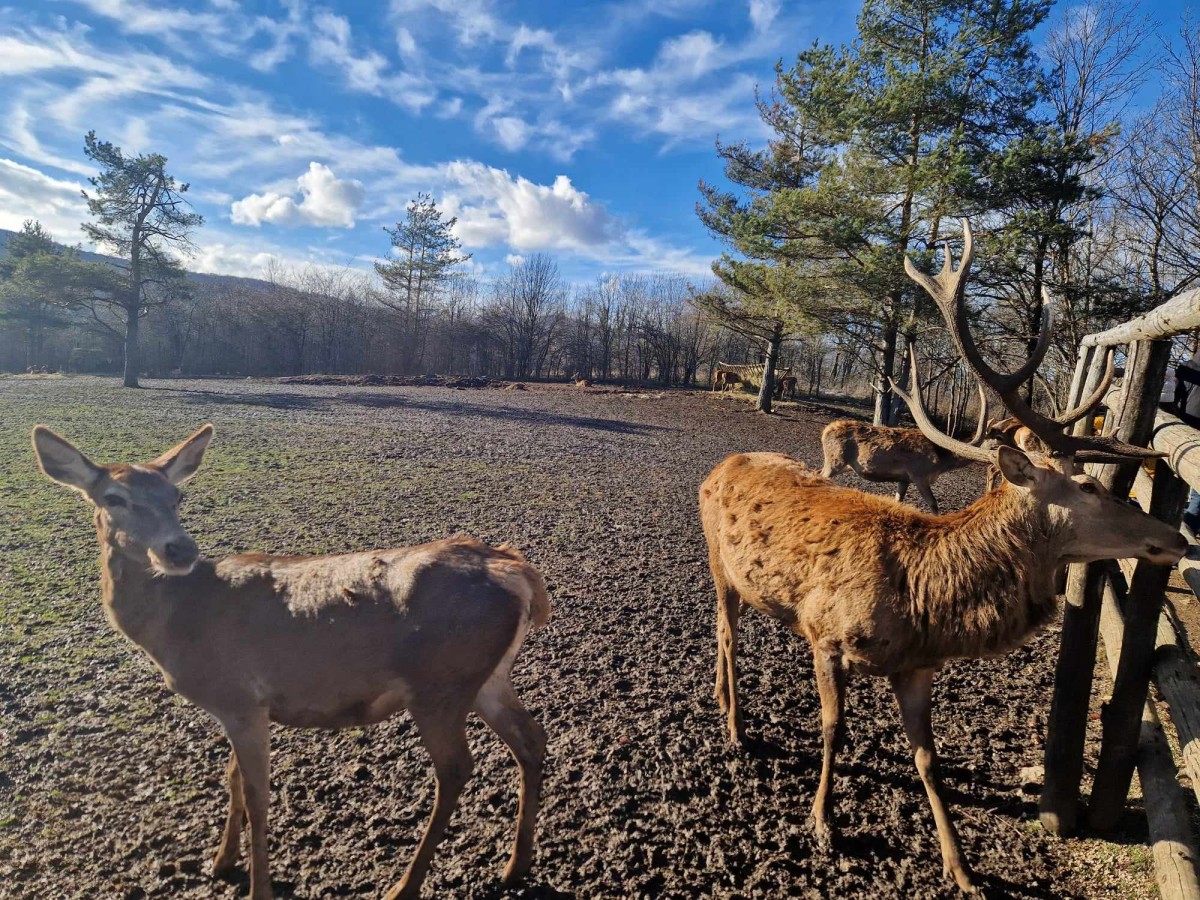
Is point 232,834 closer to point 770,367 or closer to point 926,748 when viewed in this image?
point 926,748

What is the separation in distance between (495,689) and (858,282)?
46.9ft

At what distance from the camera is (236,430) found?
13406 mm

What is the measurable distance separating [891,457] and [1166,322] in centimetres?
711

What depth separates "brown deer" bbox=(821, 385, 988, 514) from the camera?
29.8 feet

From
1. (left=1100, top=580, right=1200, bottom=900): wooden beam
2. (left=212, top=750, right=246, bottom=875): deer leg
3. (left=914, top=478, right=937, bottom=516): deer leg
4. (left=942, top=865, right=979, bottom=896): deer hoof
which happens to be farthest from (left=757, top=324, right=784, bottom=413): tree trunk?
(left=212, top=750, right=246, bottom=875): deer leg

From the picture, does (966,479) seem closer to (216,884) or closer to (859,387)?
(216,884)

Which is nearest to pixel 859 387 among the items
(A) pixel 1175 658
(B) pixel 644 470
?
(B) pixel 644 470

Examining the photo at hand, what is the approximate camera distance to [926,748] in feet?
9.70

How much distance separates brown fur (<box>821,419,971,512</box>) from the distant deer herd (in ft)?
20.3

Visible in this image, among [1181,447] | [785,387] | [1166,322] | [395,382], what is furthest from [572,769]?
[395,382]

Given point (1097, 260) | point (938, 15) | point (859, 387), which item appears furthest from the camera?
point (859, 387)

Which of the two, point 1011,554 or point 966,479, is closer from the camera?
point 1011,554

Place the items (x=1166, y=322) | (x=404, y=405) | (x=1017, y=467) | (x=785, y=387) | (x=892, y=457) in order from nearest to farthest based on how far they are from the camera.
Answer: (x=1166, y=322), (x=1017, y=467), (x=892, y=457), (x=404, y=405), (x=785, y=387)

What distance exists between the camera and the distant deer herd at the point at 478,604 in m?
2.52
